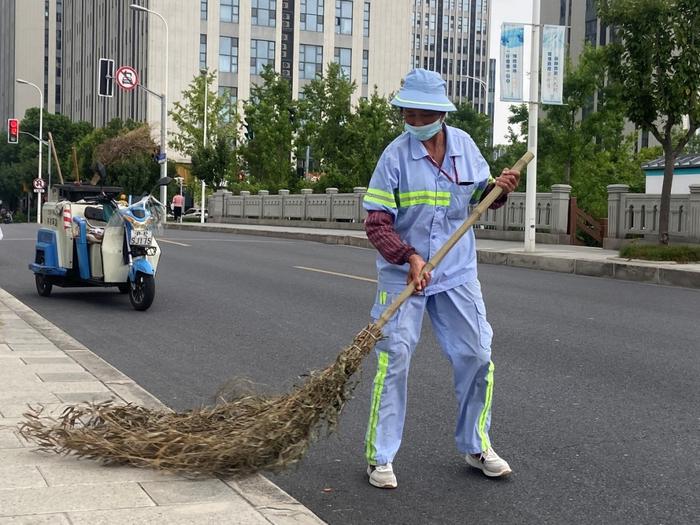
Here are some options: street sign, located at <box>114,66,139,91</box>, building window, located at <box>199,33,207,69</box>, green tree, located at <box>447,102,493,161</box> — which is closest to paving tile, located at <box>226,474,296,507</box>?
street sign, located at <box>114,66,139,91</box>

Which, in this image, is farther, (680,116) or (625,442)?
(680,116)

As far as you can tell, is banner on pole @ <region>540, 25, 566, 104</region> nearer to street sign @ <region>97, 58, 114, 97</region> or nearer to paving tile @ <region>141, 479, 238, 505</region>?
paving tile @ <region>141, 479, 238, 505</region>

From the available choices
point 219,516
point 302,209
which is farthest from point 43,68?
point 219,516

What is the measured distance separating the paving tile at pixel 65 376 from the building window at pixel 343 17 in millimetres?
80924

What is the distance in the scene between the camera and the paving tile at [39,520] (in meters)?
3.49

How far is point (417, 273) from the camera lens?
421 cm

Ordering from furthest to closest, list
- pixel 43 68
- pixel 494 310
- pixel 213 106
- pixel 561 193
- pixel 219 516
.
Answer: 1. pixel 43 68
2. pixel 213 106
3. pixel 561 193
4. pixel 494 310
5. pixel 219 516

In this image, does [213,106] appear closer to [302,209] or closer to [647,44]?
[302,209]

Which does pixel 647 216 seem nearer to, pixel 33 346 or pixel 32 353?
pixel 33 346

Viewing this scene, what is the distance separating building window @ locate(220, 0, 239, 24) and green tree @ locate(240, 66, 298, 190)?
29.6 m

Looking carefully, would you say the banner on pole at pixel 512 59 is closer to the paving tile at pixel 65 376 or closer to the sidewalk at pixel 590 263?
the sidewalk at pixel 590 263

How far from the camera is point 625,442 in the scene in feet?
17.0

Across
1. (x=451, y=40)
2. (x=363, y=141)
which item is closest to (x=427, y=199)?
(x=363, y=141)

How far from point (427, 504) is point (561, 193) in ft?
68.3
